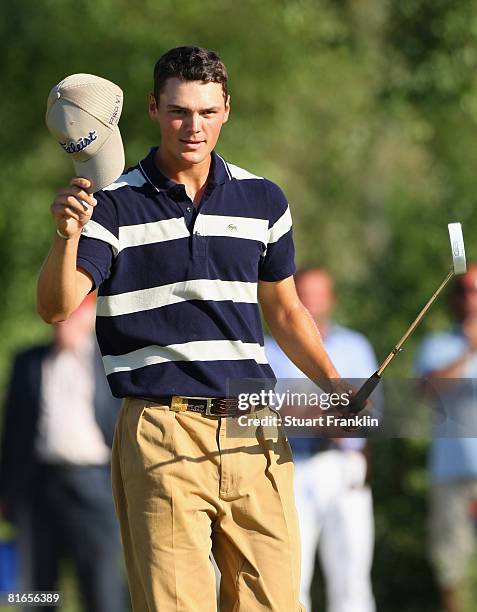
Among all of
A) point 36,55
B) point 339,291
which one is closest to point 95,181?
point 339,291

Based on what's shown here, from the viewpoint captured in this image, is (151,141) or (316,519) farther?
(151,141)

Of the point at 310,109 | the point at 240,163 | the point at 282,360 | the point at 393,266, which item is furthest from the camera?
the point at 310,109

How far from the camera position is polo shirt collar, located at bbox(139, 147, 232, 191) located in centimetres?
446

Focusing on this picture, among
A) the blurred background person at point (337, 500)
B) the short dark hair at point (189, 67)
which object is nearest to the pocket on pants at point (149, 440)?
the short dark hair at point (189, 67)

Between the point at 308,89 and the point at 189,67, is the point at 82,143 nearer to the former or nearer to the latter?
the point at 189,67

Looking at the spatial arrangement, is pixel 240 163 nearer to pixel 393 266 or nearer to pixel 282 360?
pixel 393 266

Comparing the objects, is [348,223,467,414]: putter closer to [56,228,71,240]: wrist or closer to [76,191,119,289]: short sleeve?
[76,191,119,289]: short sleeve

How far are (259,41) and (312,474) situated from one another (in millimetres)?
6759

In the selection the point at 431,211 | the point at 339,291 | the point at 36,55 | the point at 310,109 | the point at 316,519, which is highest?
the point at 310,109

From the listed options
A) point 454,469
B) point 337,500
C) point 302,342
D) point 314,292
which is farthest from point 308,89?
point 302,342

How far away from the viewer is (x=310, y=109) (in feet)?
68.7

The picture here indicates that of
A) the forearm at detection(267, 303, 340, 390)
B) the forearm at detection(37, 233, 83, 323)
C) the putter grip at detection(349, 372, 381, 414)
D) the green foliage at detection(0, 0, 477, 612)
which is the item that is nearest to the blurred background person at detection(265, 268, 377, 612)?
the green foliage at detection(0, 0, 477, 612)

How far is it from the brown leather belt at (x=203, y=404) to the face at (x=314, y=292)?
3693 millimetres

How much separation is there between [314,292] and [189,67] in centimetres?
380
